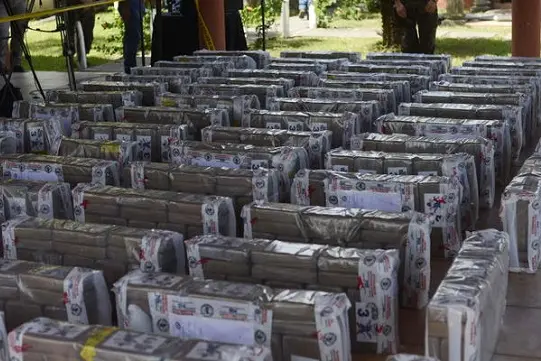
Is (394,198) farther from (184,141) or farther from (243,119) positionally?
(243,119)

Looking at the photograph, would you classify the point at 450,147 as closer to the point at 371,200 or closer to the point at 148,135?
the point at 371,200

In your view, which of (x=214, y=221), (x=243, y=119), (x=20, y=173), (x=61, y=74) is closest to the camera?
(x=214, y=221)

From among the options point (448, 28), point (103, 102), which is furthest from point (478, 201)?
point (448, 28)

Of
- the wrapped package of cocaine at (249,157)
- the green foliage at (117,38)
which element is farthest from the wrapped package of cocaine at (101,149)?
the green foliage at (117,38)

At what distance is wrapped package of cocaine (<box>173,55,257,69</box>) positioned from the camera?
10812mm

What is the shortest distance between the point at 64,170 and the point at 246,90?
9.50 feet

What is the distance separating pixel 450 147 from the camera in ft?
21.2

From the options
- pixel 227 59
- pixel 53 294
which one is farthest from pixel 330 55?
pixel 53 294

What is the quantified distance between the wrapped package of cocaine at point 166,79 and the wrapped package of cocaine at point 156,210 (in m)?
3.65

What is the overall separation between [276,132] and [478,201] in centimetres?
151

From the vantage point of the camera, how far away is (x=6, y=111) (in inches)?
417

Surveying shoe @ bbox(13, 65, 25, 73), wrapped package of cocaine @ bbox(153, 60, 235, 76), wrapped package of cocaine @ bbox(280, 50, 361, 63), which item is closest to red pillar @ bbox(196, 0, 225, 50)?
wrapped package of cocaine @ bbox(280, 50, 361, 63)

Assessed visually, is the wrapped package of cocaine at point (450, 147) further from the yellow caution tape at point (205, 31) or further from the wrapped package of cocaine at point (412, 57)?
the yellow caution tape at point (205, 31)

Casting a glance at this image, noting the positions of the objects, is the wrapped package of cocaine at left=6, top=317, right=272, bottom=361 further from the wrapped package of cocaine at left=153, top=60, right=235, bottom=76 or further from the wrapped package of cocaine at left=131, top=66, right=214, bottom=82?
the wrapped package of cocaine at left=153, top=60, right=235, bottom=76
